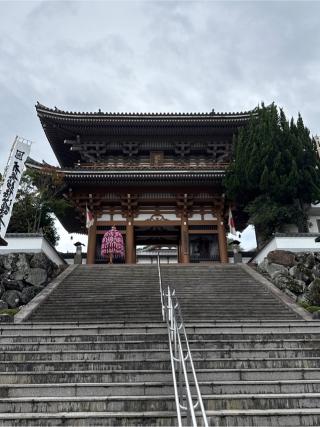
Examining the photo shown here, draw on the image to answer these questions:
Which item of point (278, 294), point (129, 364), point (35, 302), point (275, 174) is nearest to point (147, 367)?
point (129, 364)

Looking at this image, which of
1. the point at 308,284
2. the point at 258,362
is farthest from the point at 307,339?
the point at 308,284

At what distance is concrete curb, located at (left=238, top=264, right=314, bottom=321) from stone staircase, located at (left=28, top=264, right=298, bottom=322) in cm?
14

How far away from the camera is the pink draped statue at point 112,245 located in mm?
17562

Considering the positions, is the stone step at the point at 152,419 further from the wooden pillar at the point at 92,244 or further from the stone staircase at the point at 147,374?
the wooden pillar at the point at 92,244

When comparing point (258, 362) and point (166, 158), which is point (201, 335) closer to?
point (258, 362)

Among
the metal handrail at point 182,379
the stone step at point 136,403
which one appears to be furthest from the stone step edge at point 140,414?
the metal handrail at point 182,379

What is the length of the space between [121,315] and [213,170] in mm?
10769

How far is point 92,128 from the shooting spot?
2091 cm

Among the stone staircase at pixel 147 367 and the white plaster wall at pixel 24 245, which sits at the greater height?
the white plaster wall at pixel 24 245

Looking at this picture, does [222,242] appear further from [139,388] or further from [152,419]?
[152,419]

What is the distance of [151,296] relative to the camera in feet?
35.2

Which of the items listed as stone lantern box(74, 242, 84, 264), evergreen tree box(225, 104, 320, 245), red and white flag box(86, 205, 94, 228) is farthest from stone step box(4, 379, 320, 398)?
red and white flag box(86, 205, 94, 228)

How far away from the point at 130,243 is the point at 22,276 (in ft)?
22.4

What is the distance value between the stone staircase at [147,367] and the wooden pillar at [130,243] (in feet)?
27.6
